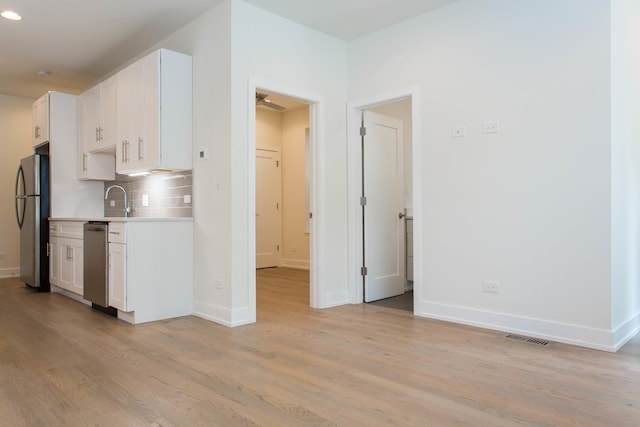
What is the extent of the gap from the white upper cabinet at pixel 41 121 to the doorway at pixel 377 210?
397cm

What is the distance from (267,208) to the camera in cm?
774

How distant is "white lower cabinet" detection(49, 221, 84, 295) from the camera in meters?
4.60

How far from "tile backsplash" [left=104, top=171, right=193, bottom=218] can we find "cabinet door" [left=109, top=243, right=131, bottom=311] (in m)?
0.74

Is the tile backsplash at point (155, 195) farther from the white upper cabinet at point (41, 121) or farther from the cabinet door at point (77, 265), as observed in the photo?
the white upper cabinet at point (41, 121)

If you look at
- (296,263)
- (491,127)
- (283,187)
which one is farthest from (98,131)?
(491,127)

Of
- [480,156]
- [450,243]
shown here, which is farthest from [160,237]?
[480,156]

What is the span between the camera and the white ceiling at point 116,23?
12.4 feet

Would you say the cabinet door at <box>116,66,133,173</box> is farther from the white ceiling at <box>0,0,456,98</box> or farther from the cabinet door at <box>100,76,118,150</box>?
the white ceiling at <box>0,0,456,98</box>

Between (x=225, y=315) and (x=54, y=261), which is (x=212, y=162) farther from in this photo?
(x=54, y=261)

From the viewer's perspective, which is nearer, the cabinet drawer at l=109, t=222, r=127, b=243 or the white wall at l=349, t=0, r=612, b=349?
the white wall at l=349, t=0, r=612, b=349

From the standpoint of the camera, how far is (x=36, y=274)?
5.38 meters

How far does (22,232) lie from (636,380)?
6.78 meters

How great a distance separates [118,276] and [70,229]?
1486 millimetres

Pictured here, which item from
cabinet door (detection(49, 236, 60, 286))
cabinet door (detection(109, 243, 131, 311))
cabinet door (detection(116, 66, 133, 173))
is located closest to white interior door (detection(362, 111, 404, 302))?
cabinet door (detection(109, 243, 131, 311))
